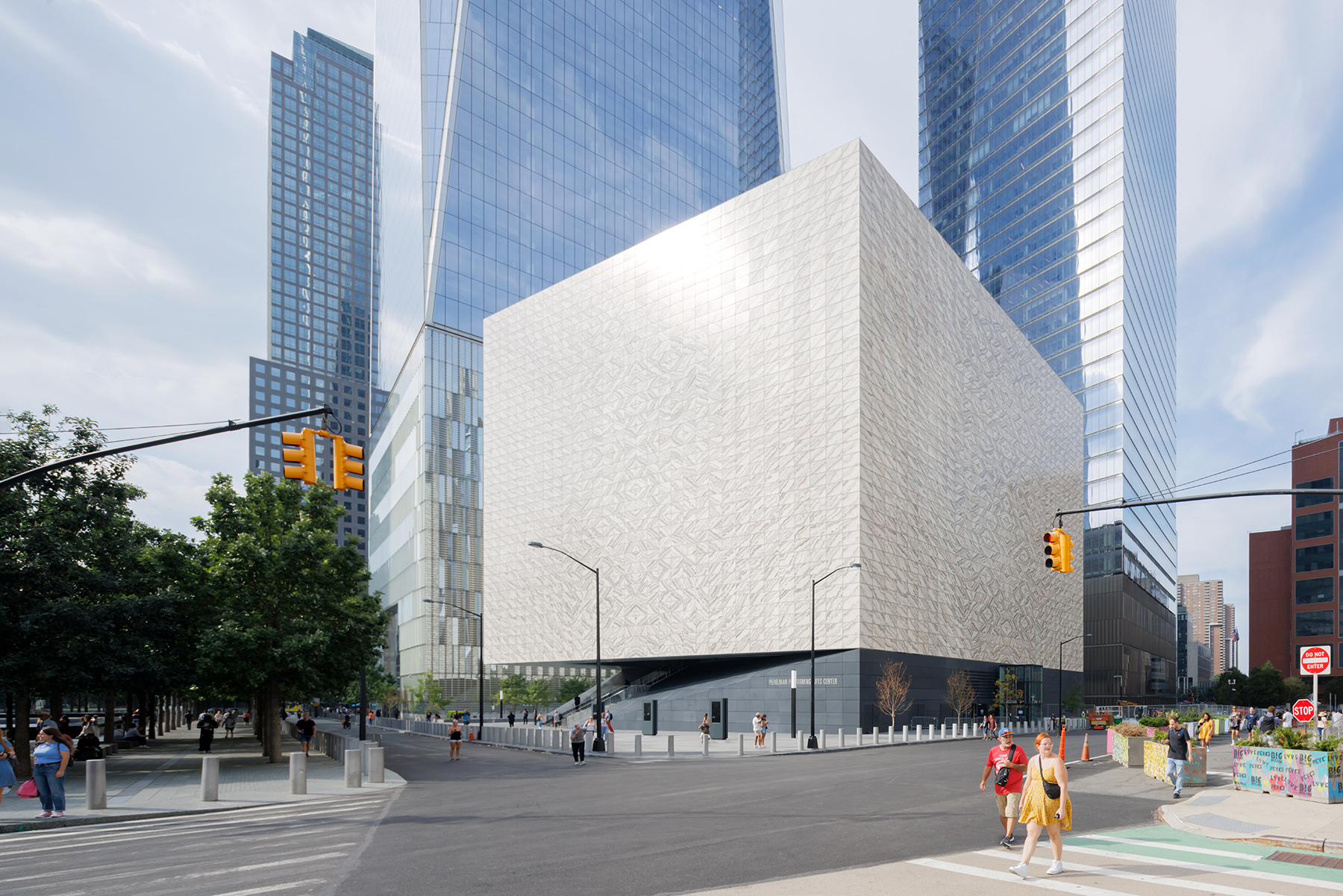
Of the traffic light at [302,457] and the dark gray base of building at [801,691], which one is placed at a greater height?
the traffic light at [302,457]

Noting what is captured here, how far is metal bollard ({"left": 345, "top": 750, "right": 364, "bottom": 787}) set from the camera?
24156 millimetres

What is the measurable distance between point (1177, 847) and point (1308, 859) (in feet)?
5.69

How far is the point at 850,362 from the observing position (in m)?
56.9

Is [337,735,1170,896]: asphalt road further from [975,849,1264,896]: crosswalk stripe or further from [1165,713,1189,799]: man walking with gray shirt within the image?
[975,849,1264,896]: crosswalk stripe

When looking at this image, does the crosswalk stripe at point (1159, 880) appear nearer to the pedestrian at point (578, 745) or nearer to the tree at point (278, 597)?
the pedestrian at point (578, 745)

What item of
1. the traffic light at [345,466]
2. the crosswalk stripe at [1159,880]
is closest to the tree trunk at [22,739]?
the traffic light at [345,466]

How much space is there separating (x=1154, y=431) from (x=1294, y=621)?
34561 mm

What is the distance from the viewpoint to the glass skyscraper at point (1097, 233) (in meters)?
106

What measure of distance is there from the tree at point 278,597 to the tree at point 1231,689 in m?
120

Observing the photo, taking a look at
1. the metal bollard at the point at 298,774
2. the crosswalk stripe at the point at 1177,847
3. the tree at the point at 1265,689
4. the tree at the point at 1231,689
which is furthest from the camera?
the tree at the point at 1231,689

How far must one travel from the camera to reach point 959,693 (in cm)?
6162

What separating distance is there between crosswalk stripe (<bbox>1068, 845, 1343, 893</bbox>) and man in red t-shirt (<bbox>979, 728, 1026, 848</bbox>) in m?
0.97

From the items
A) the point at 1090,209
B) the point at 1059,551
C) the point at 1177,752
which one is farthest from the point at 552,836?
the point at 1090,209

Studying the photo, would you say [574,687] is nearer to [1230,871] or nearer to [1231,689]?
[1230,871]
